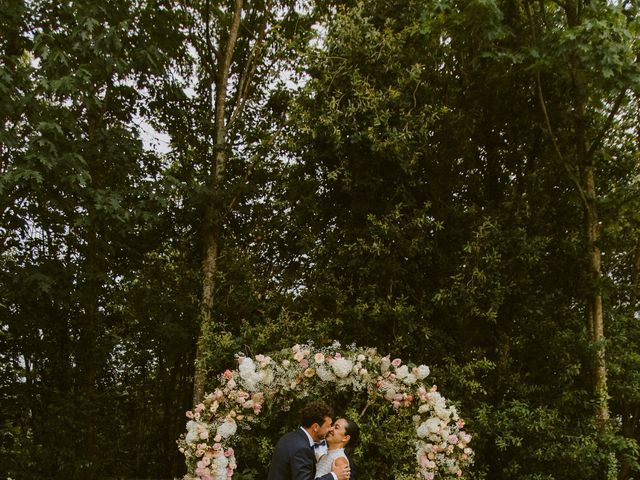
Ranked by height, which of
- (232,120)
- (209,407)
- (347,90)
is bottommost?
(209,407)

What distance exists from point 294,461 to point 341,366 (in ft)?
5.80

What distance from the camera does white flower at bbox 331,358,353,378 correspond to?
5.44 meters

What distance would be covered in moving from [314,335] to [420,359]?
1317mm

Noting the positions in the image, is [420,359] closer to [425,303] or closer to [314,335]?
[425,303]

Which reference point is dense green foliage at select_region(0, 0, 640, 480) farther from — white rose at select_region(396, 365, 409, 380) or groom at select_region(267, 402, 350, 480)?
groom at select_region(267, 402, 350, 480)

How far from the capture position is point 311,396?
5.74 m

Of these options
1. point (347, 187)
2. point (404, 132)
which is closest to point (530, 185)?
point (404, 132)

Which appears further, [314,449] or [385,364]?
[385,364]

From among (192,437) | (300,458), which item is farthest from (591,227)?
(192,437)

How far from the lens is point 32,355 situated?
921cm

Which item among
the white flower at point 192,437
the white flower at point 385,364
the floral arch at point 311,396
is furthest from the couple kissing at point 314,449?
the white flower at point 192,437

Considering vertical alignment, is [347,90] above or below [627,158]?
above

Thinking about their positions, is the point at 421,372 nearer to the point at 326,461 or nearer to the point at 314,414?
the point at 326,461

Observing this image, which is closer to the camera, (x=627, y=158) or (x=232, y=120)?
(x=627, y=158)
